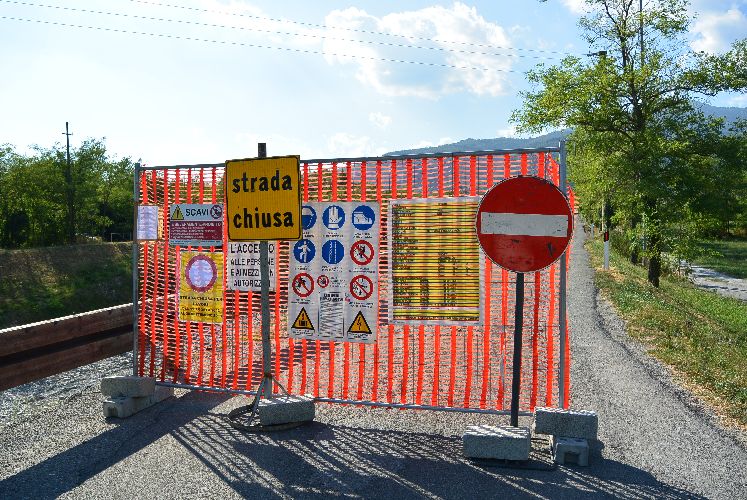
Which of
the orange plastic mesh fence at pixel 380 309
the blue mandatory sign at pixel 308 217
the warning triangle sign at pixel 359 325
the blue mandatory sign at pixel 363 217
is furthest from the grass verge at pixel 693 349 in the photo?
the blue mandatory sign at pixel 308 217

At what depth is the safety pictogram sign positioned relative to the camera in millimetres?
6715

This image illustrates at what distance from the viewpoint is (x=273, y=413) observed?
19.1 feet

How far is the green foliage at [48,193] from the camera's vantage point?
5112 cm

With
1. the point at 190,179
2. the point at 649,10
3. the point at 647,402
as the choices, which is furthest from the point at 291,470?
the point at 649,10

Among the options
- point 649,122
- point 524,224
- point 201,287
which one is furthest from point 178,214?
point 649,122

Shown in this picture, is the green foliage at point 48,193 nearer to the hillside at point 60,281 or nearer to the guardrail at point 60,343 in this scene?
the hillside at point 60,281

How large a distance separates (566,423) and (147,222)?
189 inches

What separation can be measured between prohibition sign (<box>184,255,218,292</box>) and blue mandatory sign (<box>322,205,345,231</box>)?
4.68ft

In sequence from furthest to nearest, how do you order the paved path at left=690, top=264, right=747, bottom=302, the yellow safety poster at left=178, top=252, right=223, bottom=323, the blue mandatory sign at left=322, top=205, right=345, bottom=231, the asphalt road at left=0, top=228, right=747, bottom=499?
the paved path at left=690, top=264, right=747, bottom=302 → the yellow safety poster at left=178, top=252, right=223, bottom=323 → the blue mandatory sign at left=322, top=205, right=345, bottom=231 → the asphalt road at left=0, top=228, right=747, bottom=499

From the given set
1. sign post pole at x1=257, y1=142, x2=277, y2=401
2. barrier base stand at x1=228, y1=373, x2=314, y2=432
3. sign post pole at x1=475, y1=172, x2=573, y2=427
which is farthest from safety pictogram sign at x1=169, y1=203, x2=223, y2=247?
sign post pole at x1=475, y1=172, x2=573, y2=427

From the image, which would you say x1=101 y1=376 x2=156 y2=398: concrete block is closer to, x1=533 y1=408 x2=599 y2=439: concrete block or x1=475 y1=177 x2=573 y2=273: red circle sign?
x1=475 y1=177 x2=573 y2=273: red circle sign

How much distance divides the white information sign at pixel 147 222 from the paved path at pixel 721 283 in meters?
27.9

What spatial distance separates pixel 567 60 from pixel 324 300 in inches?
807

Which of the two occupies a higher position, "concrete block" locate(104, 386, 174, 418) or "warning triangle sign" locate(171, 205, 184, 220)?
"warning triangle sign" locate(171, 205, 184, 220)
